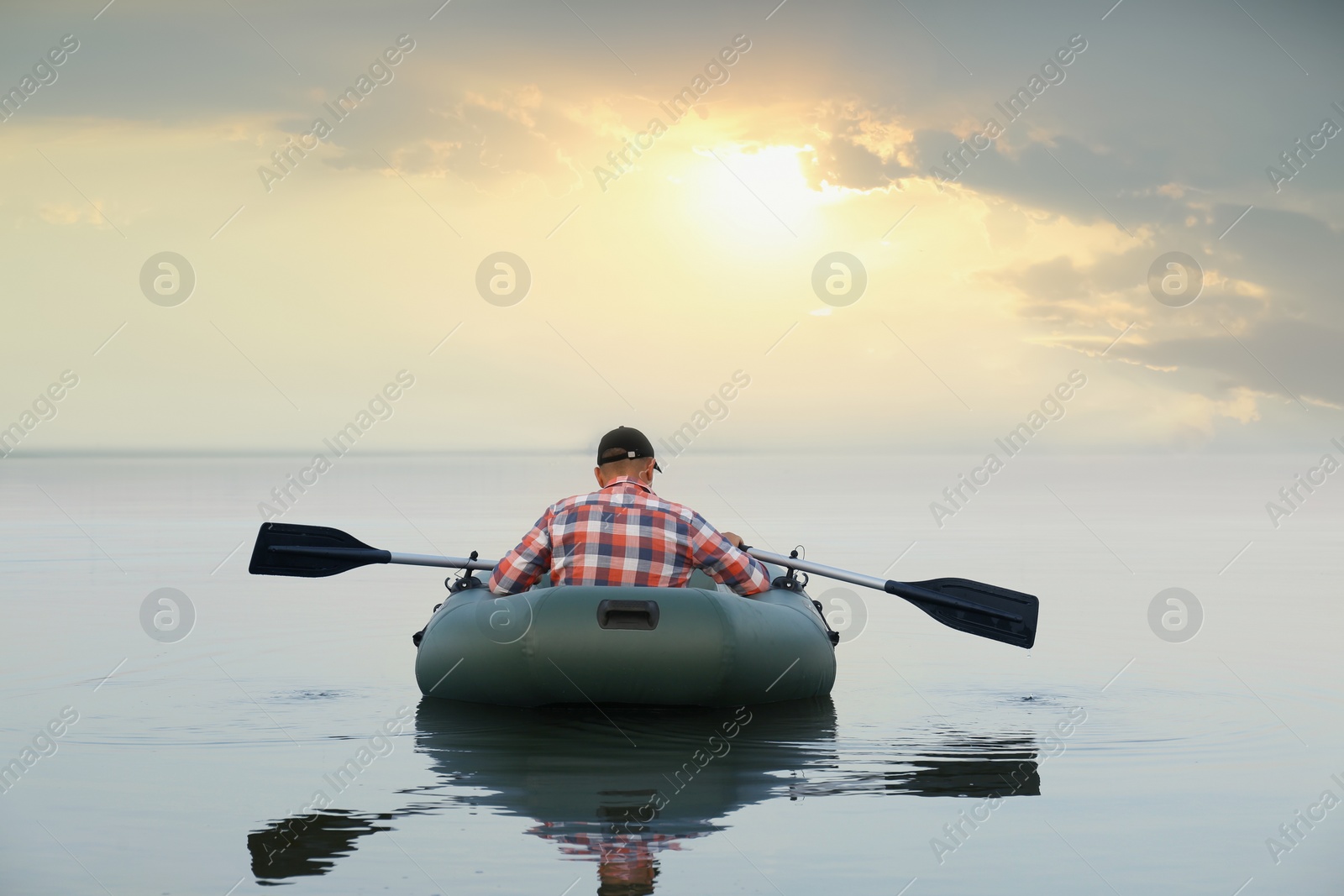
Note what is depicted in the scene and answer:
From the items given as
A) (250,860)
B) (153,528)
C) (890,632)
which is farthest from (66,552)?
(250,860)

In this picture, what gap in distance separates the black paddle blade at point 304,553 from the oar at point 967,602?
251cm

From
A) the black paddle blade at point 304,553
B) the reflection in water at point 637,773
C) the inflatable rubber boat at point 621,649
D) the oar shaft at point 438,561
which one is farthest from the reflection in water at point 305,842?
the black paddle blade at point 304,553

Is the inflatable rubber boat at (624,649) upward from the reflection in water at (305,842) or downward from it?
upward

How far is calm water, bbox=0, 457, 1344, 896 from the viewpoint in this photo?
478 centimetres

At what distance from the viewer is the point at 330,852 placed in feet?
16.0

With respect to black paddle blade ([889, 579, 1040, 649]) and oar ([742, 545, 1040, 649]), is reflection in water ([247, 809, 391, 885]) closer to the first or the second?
oar ([742, 545, 1040, 649])

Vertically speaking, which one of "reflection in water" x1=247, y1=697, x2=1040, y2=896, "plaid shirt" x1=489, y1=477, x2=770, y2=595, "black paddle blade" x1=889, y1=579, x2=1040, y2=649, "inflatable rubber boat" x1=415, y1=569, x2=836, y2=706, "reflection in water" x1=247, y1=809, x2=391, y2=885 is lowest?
"reflection in water" x1=247, y1=809, x2=391, y2=885

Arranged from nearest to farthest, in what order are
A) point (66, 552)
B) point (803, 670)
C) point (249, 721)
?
1. point (249, 721)
2. point (803, 670)
3. point (66, 552)

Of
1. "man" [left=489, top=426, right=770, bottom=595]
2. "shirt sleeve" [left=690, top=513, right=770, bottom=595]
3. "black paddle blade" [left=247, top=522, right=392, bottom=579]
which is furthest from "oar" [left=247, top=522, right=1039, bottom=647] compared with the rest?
"man" [left=489, top=426, right=770, bottom=595]

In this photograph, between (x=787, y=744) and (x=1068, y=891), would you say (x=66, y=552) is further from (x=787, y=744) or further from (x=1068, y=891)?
(x=1068, y=891)

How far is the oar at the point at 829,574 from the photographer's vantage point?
9109 millimetres

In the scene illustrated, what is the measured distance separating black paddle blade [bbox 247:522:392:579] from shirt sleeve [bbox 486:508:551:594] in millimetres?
1804

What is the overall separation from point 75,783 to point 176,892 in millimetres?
1756

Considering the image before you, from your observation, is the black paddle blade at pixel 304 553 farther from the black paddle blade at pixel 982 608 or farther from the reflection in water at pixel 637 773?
the black paddle blade at pixel 982 608
